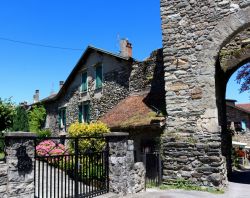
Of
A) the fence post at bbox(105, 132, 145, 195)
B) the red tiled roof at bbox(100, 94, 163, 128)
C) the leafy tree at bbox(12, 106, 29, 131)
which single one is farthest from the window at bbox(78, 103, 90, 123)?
the fence post at bbox(105, 132, 145, 195)

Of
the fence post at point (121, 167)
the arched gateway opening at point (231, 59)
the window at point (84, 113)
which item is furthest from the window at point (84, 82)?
the fence post at point (121, 167)

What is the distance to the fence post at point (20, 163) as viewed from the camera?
5.70 m

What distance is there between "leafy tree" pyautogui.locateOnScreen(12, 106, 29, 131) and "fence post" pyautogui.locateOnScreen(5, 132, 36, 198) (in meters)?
19.7

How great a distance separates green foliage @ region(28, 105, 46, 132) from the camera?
84.7 ft

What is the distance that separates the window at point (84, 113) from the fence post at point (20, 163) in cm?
1445

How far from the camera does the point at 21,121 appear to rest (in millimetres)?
25016

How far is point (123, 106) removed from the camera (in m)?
15.9

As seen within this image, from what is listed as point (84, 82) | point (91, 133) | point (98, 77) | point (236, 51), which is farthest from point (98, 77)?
point (236, 51)

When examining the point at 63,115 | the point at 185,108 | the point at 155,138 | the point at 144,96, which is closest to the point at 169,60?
the point at 185,108

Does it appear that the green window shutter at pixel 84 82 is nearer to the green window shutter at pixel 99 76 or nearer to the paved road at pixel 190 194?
the green window shutter at pixel 99 76

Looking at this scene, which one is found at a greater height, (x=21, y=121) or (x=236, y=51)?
(x=236, y=51)

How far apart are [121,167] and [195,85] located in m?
3.77

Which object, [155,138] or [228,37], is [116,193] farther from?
[228,37]

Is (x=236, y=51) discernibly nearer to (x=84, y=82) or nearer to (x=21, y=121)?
(x=84, y=82)
